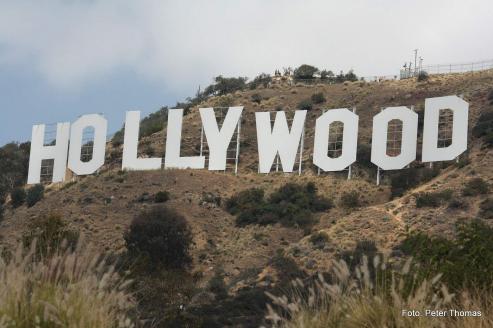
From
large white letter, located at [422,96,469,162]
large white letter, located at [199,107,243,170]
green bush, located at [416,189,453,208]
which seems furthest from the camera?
large white letter, located at [199,107,243,170]

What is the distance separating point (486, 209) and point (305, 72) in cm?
5182

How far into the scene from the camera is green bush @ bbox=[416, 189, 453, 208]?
178 ft

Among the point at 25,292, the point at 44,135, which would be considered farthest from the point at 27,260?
the point at 44,135

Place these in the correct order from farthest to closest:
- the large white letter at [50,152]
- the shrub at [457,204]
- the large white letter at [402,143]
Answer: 1. the large white letter at [50,152]
2. the large white letter at [402,143]
3. the shrub at [457,204]

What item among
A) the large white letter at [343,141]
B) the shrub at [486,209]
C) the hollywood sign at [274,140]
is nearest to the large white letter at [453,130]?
the hollywood sign at [274,140]

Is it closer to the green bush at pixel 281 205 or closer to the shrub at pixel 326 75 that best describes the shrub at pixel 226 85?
the shrub at pixel 326 75

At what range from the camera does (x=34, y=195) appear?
2788 inches

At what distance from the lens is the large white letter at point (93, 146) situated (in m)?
66.2

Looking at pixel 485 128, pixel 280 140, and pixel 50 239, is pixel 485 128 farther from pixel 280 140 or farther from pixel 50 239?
pixel 50 239

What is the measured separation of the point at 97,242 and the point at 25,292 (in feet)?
153

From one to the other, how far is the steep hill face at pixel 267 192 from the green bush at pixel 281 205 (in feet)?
2.37

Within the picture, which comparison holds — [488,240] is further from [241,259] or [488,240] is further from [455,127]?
[455,127]

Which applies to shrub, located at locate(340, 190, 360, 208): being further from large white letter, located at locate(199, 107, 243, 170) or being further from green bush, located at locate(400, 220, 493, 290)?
green bush, located at locate(400, 220, 493, 290)

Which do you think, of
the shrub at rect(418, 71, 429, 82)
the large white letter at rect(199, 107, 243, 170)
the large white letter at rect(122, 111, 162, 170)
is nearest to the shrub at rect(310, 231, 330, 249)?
the large white letter at rect(199, 107, 243, 170)
